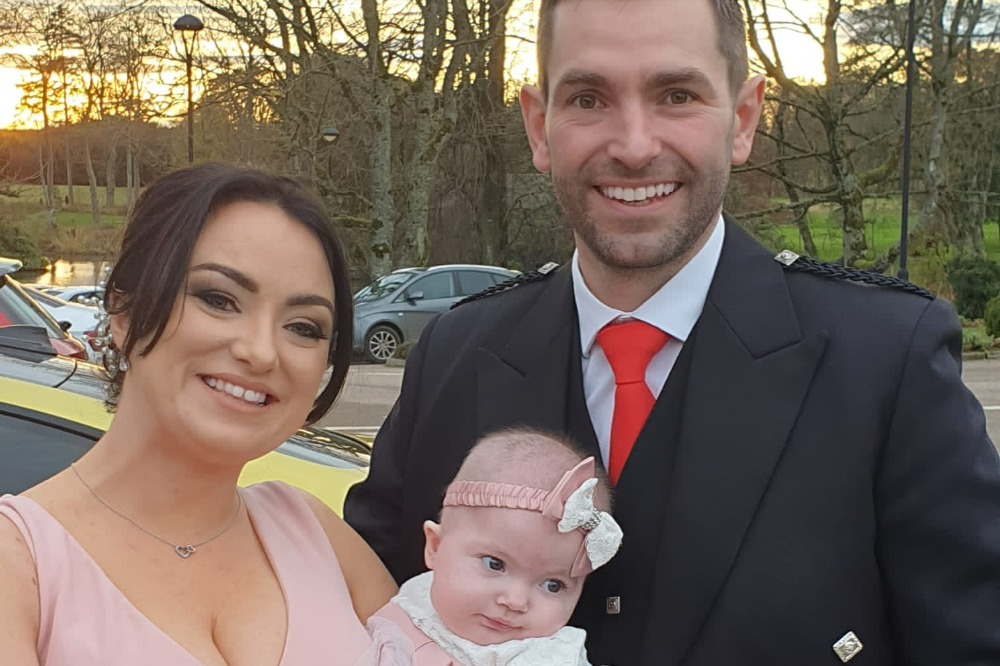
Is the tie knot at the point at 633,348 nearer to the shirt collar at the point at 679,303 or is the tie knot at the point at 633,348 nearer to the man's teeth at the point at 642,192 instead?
the shirt collar at the point at 679,303

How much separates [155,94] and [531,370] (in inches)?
818

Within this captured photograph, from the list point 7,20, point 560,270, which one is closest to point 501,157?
point 7,20

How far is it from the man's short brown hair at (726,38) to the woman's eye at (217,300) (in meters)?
0.80

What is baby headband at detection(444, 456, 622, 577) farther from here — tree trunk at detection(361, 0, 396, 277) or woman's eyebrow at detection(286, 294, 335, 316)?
tree trunk at detection(361, 0, 396, 277)

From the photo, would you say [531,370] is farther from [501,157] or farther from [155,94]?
[501,157]

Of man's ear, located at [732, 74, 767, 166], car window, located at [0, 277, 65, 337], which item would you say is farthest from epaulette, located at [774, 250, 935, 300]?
car window, located at [0, 277, 65, 337]

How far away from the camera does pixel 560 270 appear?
248 cm

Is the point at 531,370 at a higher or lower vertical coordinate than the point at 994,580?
higher

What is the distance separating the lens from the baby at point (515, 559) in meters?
1.90

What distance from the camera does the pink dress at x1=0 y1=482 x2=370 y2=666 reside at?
5.56 ft

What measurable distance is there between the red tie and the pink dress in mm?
622

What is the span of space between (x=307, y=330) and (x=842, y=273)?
1.10 m

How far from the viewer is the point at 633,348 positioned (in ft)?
6.91

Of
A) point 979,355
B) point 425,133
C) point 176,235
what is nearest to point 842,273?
point 176,235
